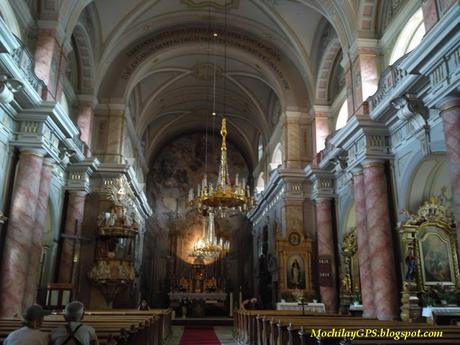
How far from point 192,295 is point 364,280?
9.67 metres

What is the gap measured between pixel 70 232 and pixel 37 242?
9.70ft

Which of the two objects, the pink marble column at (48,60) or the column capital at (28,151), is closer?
the column capital at (28,151)

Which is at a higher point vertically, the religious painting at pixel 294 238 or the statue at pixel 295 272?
the religious painting at pixel 294 238

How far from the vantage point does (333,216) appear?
43.9 ft

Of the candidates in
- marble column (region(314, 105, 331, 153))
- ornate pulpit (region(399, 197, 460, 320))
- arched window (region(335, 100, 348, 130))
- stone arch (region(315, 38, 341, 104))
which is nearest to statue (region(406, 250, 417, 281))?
ornate pulpit (region(399, 197, 460, 320))

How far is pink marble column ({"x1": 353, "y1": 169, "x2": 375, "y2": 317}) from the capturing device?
31.2ft

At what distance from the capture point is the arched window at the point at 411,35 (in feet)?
30.9

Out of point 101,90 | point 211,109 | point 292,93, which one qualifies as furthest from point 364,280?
point 211,109

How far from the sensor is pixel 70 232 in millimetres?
12359

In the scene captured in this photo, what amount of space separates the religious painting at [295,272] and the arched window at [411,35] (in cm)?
673

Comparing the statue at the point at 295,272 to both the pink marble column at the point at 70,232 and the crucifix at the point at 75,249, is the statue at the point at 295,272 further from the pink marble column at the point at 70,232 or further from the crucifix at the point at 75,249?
the pink marble column at the point at 70,232

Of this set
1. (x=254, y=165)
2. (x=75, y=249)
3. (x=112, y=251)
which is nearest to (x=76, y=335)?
(x=75, y=249)

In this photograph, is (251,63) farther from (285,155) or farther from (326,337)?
(326,337)

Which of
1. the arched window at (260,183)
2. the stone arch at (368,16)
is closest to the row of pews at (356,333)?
the stone arch at (368,16)
